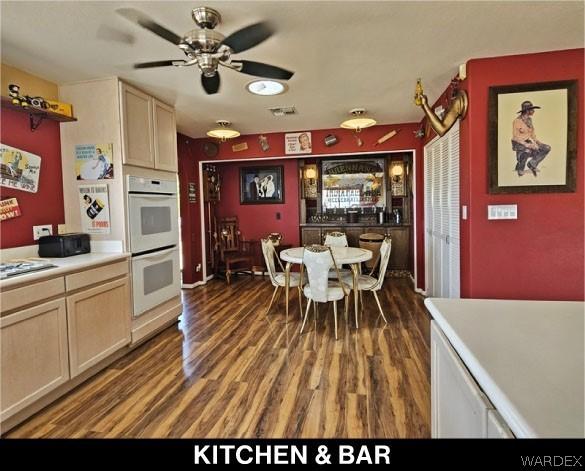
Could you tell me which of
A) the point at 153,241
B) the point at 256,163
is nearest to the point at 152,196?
the point at 153,241

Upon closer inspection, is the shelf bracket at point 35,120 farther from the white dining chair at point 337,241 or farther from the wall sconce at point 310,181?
the wall sconce at point 310,181

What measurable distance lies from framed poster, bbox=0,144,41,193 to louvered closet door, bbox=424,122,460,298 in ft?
11.6

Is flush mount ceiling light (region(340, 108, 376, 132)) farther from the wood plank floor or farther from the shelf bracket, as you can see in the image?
the shelf bracket

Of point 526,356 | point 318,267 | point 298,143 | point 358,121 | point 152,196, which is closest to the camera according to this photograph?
point 526,356

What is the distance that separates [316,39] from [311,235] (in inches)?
151

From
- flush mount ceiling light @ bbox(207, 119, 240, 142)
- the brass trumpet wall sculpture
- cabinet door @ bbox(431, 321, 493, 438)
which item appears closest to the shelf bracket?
flush mount ceiling light @ bbox(207, 119, 240, 142)

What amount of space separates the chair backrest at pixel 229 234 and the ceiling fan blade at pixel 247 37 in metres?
4.16

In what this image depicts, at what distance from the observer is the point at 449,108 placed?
2881 millimetres

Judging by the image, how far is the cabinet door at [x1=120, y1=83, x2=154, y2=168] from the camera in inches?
108

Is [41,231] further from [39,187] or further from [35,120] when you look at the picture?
[35,120]

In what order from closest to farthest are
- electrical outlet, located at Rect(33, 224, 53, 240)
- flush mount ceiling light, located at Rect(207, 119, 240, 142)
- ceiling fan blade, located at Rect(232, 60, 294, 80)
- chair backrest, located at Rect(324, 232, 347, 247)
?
1. ceiling fan blade, located at Rect(232, 60, 294, 80)
2. electrical outlet, located at Rect(33, 224, 53, 240)
3. flush mount ceiling light, located at Rect(207, 119, 240, 142)
4. chair backrest, located at Rect(324, 232, 347, 247)

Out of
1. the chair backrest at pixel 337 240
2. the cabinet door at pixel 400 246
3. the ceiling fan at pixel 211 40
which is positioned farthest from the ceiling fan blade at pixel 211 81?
the cabinet door at pixel 400 246

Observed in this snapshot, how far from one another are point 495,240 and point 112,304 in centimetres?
306

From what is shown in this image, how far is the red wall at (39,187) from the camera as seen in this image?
239 cm
